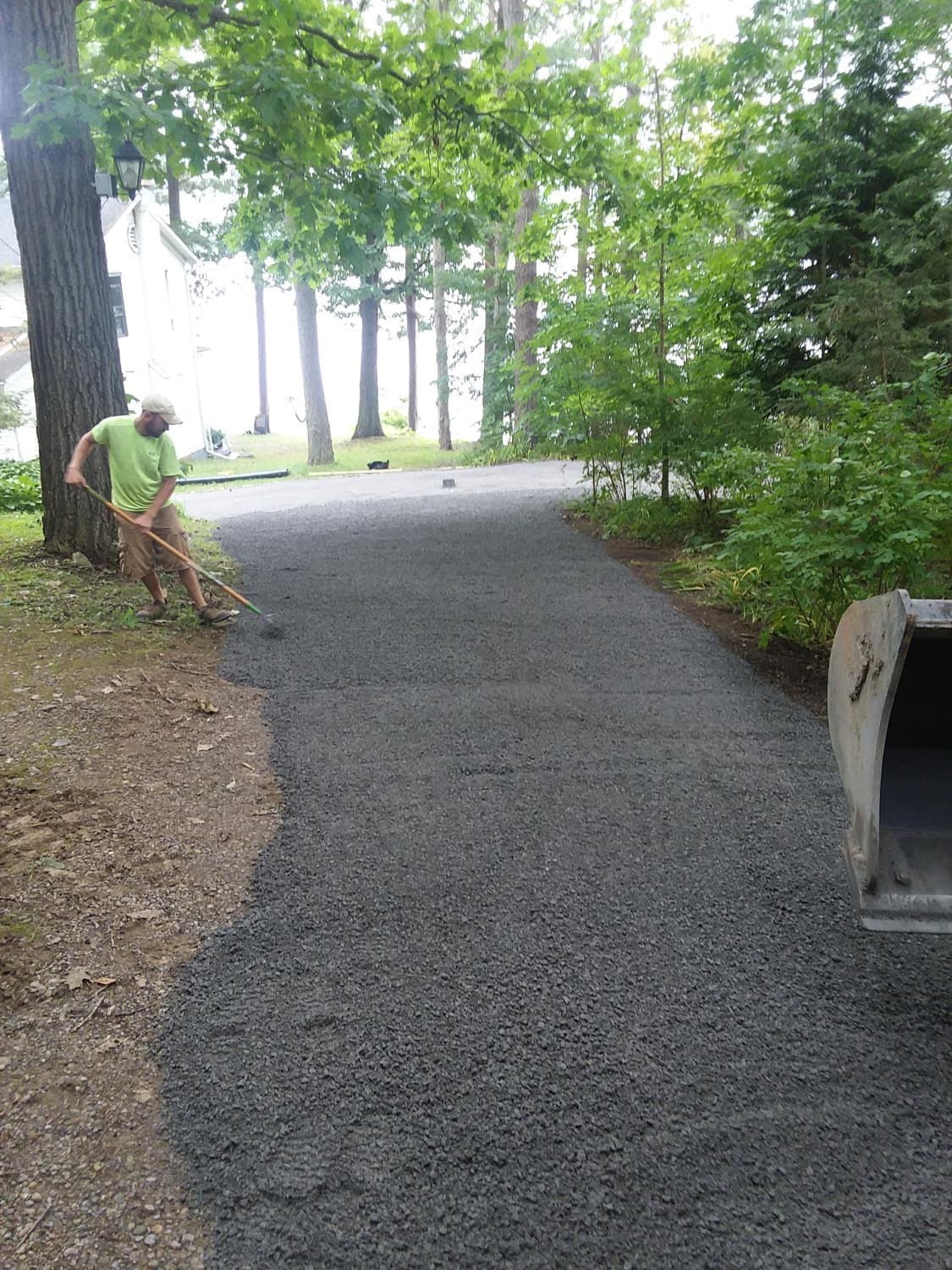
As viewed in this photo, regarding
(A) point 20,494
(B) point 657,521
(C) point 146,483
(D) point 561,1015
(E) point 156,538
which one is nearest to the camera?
(D) point 561,1015

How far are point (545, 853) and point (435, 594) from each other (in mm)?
4152

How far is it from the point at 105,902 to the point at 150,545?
389 centimetres

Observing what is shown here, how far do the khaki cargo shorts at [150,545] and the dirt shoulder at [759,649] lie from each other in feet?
12.8

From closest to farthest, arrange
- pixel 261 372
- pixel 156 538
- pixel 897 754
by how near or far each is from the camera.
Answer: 1. pixel 897 754
2. pixel 156 538
3. pixel 261 372

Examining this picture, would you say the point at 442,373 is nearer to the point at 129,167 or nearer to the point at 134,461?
the point at 129,167

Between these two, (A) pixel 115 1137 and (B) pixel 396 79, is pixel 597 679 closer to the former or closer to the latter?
(A) pixel 115 1137

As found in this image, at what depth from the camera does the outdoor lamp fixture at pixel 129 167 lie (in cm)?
726

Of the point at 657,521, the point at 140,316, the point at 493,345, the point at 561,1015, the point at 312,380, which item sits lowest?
the point at 561,1015

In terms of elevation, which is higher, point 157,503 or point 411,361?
point 411,361

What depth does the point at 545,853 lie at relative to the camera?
10.5 ft

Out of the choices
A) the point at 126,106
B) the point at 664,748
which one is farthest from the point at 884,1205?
the point at 126,106

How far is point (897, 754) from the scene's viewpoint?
8.14ft

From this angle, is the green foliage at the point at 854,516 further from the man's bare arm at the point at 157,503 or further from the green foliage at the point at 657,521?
the man's bare arm at the point at 157,503

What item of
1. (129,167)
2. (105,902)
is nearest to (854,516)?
(105,902)
